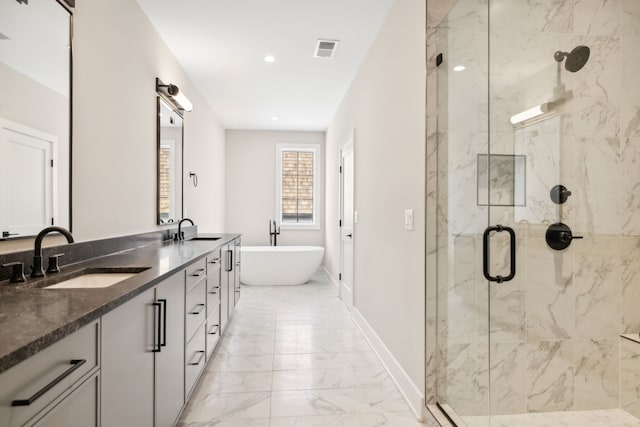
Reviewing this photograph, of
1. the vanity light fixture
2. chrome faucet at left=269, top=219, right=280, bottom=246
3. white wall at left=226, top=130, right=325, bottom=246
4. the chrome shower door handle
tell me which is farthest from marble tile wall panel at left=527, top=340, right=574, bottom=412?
white wall at left=226, top=130, right=325, bottom=246

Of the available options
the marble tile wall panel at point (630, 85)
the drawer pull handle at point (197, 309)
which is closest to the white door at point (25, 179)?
the drawer pull handle at point (197, 309)

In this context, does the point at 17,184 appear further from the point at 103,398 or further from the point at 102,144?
the point at 103,398

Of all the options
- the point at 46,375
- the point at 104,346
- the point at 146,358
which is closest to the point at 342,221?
the point at 146,358

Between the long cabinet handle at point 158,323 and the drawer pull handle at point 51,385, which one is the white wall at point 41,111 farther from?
the drawer pull handle at point 51,385

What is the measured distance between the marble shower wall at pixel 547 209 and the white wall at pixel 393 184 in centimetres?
22

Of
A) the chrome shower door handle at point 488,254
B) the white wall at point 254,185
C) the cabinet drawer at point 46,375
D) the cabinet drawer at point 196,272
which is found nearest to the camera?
the cabinet drawer at point 46,375

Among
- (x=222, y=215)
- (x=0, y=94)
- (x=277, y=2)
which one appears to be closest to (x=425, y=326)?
(x=0, y=94)

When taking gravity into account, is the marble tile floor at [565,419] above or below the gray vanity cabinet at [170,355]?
below

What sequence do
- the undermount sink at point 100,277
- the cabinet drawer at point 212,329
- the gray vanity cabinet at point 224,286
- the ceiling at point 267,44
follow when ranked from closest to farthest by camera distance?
the undermount sink at point 100,277
the cabinet drawer at point 212,329
the ceiling at point 267,44
the gray vanity cabinet at point 224,286

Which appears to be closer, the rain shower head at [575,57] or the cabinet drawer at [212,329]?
the rain shower head at [575,57]

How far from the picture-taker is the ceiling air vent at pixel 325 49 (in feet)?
10.4

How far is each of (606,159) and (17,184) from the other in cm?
284

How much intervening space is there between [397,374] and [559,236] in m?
1.35

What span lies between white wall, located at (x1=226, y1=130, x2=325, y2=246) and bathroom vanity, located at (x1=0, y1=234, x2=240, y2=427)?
14.6 ft
